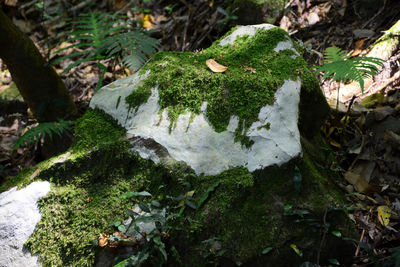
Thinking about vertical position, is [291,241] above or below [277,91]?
below

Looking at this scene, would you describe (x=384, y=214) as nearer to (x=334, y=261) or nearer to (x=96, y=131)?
(x=334, y=261)

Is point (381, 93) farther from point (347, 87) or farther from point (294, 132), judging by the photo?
point (294, 132)

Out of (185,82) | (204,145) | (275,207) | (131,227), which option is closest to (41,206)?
(131,227)

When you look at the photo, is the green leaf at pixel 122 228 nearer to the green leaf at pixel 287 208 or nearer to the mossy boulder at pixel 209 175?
the mossy boulder at pixel 209 175

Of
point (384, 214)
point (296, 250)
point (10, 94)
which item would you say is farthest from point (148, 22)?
point (296, 250)

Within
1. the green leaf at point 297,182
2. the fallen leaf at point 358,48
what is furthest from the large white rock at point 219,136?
the fallen leaf at point 358,48

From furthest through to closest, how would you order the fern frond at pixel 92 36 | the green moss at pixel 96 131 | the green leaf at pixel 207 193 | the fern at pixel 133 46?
the fern frond at pixel 92 36, the fern at pixel 133 46, the green moss at pixel 96 131, the green leaf at pixel 207 193
